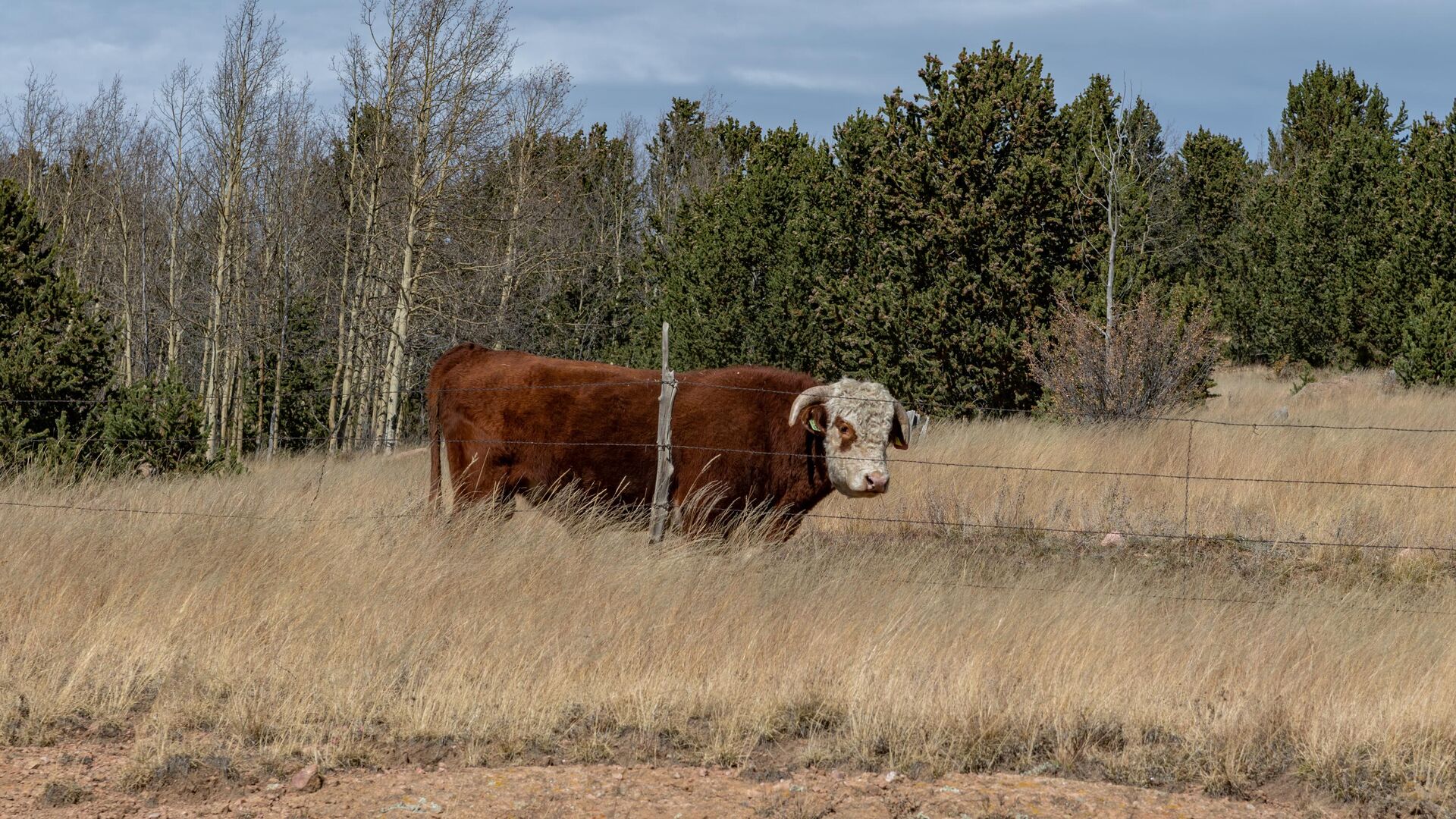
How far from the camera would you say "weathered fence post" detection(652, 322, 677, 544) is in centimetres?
795

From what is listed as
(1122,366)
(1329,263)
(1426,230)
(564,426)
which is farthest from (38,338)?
(1329,263)

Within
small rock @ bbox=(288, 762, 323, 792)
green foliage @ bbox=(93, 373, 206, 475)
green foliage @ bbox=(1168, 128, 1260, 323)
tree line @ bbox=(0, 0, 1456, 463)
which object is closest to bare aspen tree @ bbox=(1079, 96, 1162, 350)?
tree line @ bbox=(0, 0, 1456, 463)

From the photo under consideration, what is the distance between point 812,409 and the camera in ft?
27.1

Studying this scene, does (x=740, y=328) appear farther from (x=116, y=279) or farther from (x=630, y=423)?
(x=116, y=279)

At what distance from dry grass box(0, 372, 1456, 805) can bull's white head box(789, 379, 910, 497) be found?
0.57 meters

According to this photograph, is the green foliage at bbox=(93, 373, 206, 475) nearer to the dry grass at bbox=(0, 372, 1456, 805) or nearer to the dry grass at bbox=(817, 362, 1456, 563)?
the dry grass at bbox=(0, 372, 1456, 805)

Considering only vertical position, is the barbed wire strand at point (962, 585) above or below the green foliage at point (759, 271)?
below

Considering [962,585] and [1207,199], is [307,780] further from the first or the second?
[1207,199]

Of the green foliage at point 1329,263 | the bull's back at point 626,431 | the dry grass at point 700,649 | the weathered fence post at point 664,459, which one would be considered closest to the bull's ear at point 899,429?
the bull's back at point 626,431

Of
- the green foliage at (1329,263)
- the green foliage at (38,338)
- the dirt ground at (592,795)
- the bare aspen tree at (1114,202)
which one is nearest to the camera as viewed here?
the dirt ground at (592,795)

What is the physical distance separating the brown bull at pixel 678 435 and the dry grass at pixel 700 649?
0.37 m

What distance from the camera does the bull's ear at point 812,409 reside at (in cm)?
814

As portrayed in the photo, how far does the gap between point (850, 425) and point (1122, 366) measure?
24.9 feet

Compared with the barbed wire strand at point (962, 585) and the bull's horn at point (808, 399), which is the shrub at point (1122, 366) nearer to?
the barbed wire strand at point (962, 585)
